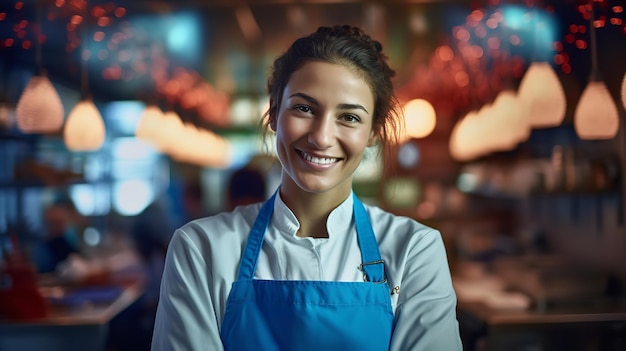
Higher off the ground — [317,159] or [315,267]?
[317,159]

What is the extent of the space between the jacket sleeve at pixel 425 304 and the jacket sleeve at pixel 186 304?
0.42 meters

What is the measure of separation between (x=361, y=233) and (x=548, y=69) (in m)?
1.60

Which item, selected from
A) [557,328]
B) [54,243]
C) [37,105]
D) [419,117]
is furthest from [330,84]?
[419,117]

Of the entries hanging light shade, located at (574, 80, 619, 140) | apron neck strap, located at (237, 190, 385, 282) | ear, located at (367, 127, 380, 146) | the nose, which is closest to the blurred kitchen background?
hanging light shade, located at (574, 80, 619, 140)

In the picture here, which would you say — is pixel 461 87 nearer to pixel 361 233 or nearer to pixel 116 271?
pixel 116 271

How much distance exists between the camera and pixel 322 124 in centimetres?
139

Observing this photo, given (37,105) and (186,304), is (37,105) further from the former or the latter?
(186,304)

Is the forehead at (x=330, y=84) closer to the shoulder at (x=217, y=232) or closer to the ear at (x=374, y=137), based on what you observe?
the ear at (x=374, y=137)

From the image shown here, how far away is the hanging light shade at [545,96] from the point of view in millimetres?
2666

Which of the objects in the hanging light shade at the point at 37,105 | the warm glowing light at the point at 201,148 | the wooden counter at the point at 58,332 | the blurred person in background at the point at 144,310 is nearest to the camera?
the hanging light shade at the point at 37,105

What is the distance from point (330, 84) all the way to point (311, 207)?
0.32 metres

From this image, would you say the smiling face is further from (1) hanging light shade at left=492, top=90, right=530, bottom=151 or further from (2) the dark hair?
(1) hanging light shade at left=492, top=90, right=530, bottom=151

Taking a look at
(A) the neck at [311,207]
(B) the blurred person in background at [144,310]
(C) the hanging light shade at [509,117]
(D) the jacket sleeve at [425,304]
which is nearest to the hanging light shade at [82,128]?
(B) the blurred person in background at [144,310]

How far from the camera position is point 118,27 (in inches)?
172
